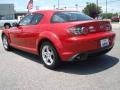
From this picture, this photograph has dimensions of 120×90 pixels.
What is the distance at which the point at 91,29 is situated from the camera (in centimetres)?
645

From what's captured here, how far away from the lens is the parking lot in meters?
5.41

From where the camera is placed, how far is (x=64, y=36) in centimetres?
627

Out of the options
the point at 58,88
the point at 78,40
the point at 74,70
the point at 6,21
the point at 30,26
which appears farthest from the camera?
the point at 6,21

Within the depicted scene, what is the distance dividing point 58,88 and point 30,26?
2921 mm

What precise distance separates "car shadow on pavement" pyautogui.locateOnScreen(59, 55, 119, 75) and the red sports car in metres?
0.35

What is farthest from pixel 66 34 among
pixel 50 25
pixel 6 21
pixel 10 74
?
pixel 6 21

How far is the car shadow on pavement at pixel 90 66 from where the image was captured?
6540 millimetres

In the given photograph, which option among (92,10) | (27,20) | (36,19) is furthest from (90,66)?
(92,10)

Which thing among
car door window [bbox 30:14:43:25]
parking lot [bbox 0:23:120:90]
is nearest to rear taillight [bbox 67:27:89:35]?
parking lot [bbox 0:23:120:90]

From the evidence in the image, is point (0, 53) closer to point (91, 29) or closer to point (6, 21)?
point (91, 29)

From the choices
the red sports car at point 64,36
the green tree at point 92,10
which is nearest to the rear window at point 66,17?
the red sports car at point 64,36

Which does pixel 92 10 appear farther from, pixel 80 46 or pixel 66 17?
pixel 80 46

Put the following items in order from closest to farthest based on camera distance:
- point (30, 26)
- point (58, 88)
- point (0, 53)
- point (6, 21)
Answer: point (58, 88) → point (30, 26) → point (0, 53) → point (6, 21)

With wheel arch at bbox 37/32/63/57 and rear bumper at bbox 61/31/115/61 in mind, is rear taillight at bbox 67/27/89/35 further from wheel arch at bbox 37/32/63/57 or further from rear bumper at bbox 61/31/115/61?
wheel arch at bbox 37/32/63/57
